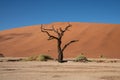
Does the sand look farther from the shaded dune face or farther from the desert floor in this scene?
the shaded dune face

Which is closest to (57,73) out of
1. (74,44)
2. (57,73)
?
(57,73)

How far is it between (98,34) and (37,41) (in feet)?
Answer: 40.5

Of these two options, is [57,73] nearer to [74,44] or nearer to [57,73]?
[57,73]

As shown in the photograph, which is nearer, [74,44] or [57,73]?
[57,73]

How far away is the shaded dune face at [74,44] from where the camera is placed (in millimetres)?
48531

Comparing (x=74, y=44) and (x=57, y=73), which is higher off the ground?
(x=74, y=44)

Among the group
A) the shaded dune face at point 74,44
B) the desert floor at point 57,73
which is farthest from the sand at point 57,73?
the shaded dune face at point 74,44

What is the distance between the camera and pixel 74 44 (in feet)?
177

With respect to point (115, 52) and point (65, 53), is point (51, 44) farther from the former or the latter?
point (115, 52)

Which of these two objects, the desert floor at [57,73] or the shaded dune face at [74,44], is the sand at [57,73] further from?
the shaded dune face at [74,44]

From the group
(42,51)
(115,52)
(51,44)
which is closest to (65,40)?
(51,44)

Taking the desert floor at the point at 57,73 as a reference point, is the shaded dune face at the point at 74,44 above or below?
above

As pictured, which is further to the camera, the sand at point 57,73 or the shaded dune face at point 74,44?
the shaded dune face at point 74,44

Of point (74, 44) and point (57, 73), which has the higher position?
point (74, 44)
